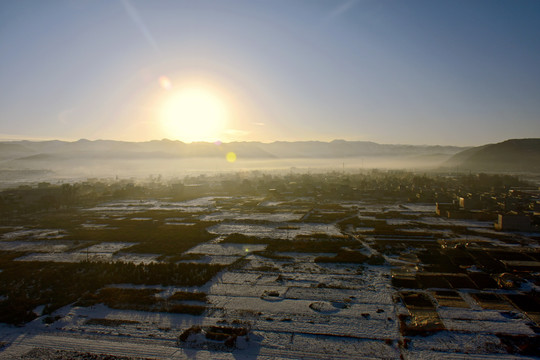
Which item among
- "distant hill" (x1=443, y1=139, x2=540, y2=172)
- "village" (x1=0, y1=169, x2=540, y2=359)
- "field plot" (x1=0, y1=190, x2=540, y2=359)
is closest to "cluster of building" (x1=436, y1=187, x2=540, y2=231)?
"village" (x1=0, y1=169, x2=540, y2=359)

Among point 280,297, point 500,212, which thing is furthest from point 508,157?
point 280,297

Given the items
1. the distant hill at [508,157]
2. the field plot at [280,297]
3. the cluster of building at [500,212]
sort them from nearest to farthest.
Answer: the field plot at [280,297] < the cluster of building at [500,212] < the distant hill at [508,157]

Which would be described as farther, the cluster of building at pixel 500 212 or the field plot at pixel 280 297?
the cluster of building at pixel 500 212

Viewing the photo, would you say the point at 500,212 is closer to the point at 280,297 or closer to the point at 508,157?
the point at 280,297

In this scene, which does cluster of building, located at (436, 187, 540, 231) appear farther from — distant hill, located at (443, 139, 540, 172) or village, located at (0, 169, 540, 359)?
distant hill, located at (443, 139, 540, 172)

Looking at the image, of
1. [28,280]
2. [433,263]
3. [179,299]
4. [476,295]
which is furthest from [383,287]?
[28,280]

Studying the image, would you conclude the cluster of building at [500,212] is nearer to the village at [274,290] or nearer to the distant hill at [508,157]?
the village at [274,290]

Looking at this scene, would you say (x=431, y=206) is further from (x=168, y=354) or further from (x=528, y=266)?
(x=168, y=354)

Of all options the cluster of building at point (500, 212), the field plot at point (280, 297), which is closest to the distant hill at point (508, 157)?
the cluster of building at point (500, 212)
